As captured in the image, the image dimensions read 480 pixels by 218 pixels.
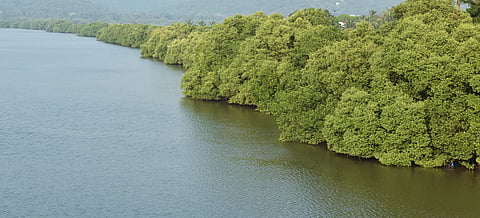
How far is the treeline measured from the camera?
4362 cm

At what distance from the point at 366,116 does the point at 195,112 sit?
83.0 ft

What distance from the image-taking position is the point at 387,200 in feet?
129

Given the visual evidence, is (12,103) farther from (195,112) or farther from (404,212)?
(404,212)

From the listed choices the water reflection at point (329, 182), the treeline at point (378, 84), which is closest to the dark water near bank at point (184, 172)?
the water reflection at point (329, 182)

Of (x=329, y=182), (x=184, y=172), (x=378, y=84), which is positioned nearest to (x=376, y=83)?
(x=378, y=84)

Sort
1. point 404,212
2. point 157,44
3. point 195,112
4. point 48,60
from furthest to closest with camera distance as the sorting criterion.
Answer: point 157,44
point 48,60
point 195,112
point 404,212

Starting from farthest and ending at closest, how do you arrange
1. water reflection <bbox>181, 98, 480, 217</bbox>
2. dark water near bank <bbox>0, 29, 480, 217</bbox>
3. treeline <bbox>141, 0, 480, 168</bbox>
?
1. treeline <bbox>141, 0, 480, 168</bbox>
2. water reflection <bbox>181, 98, 480, 217</bbox>
3. dark water near bank <bbox>0, 29, 480, 217</bbox>

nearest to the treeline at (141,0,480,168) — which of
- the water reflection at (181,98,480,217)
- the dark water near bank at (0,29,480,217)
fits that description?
the water reflection at (181,98,480,217)

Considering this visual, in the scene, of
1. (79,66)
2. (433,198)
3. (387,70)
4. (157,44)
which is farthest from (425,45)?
(157,44)

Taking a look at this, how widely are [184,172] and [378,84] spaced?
17.0 metres

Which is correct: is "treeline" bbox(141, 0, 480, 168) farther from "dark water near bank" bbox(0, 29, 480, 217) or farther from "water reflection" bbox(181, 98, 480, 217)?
"dark water near bank" bbox(0, 29, 480, 217)

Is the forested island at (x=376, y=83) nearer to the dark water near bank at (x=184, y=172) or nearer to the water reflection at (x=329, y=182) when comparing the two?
the water reflection at (x=329, y=182)

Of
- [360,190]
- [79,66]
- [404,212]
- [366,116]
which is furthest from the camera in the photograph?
[79,66]

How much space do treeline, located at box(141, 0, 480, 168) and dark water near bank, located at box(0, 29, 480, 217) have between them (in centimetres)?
177
